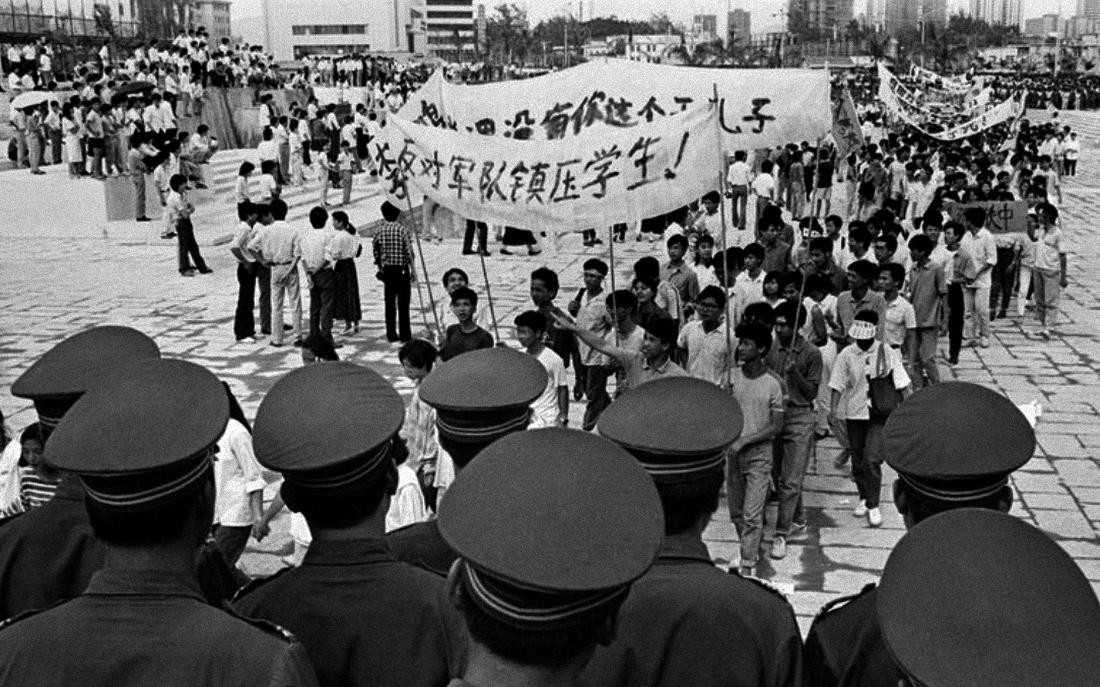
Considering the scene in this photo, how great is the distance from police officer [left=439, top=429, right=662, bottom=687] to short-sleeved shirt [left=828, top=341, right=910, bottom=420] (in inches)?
207

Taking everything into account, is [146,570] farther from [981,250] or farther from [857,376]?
[981,250]

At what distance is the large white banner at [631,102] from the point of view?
24.3 feet

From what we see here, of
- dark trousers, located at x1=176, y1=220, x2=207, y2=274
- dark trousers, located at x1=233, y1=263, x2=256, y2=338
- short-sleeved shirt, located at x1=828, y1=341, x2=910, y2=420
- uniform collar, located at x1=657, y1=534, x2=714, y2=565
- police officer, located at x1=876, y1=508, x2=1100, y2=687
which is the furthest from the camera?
dark trousers, located at x1=176, y1=220, x2=207, y2=274

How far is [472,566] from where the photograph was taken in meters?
1.94

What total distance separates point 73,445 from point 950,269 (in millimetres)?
9926

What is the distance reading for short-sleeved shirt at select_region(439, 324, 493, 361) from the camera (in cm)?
735

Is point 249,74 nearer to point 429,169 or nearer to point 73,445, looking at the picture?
point 429,169

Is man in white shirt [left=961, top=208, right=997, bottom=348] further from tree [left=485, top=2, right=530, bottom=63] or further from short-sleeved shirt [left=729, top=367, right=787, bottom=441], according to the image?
tree [left=485, top=2, right=530, bottom=63]

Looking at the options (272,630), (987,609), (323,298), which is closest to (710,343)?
(272,630)

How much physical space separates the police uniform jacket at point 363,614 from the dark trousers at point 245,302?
966 centimetres

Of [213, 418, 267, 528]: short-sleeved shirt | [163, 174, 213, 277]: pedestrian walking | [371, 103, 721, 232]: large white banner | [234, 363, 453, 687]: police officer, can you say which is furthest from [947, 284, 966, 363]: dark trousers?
[163, 174, 213, 277]: pedestrian walking

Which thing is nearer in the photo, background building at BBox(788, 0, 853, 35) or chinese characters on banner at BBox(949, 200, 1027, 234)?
chinese characters on banner at BBox(949, 200, 1027, 234)

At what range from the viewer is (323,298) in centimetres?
1160

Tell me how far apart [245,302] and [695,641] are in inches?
406
